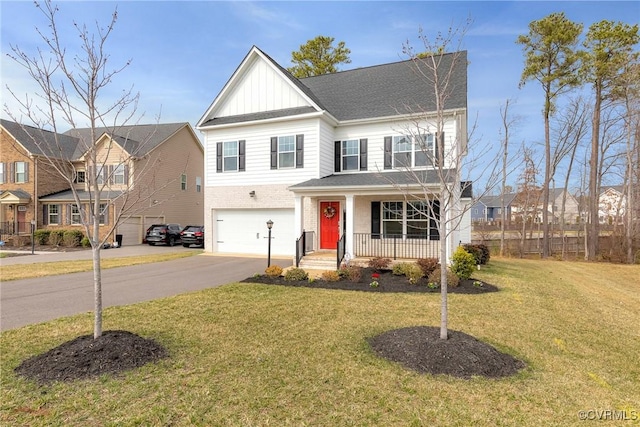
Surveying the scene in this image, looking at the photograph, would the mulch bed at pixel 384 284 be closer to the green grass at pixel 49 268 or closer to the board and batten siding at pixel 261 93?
the green grass at pixel 49 268

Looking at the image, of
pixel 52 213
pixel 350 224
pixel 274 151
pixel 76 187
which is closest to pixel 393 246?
pixel 350 224

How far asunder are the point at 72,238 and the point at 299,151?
17.7 m

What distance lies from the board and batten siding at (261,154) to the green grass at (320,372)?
27.0 feet

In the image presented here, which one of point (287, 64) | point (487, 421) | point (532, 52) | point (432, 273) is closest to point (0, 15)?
point (487, 421)

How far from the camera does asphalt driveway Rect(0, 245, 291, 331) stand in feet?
22.3

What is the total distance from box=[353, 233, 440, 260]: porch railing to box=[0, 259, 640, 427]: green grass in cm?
499

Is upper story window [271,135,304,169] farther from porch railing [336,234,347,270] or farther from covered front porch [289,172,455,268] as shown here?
porch railing [336,234,347,270]

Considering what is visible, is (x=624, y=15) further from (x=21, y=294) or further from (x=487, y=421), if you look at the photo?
(x=21, y=294)

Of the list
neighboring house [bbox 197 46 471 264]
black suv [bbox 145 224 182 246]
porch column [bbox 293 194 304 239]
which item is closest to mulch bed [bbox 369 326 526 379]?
neighboring house [bbox 197 46 471 264]

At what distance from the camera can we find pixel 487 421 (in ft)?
10.1

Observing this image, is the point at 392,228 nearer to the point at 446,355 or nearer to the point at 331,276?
the point at 331,276

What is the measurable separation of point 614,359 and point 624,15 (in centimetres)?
2254

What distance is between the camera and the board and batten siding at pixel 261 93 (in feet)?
50.9

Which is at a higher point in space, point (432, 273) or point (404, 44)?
point (404, 44)
